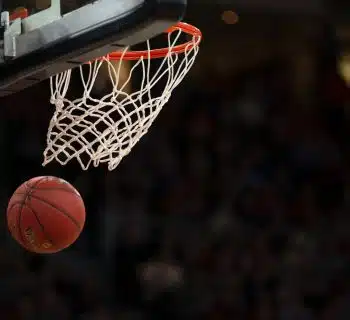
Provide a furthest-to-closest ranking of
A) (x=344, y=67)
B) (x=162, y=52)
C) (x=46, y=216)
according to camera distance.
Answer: (x=344, y=67), (x=162, y=52), (x=46, y=216)

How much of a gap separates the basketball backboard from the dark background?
2.55 meters

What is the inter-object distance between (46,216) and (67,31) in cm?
74

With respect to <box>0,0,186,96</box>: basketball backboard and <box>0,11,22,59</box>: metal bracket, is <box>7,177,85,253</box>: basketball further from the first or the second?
<box>0,11,22,59</box>: metal bracket

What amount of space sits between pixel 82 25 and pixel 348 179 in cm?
382

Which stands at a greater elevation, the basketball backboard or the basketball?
the basketball backboard

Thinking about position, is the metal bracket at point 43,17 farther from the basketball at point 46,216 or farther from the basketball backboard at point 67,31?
the basketball at point 46,216

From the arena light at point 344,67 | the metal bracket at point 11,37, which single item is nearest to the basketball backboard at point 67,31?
the metal bracket at point 11,37

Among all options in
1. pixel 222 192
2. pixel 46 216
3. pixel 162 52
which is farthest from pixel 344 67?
pixel 46 216

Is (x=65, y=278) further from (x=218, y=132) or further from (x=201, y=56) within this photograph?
(x=201, y=56)

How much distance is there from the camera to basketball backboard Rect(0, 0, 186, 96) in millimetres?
1809

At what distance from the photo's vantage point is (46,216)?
2.57 metres

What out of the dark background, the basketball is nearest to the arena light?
the dark background

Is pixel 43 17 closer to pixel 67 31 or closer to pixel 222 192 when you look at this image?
pixel 67 31

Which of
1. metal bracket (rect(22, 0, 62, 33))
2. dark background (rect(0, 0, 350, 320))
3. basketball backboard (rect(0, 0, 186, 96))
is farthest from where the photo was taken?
dark background (rect(0, 0, 350, 320))
